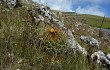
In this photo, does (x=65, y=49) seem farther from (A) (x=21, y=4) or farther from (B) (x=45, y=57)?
(A) (x=21, y=4)

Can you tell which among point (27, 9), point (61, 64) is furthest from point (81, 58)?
point (27, 9)

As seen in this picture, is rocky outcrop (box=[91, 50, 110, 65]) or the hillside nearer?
the hillside

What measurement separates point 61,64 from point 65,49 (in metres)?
1.13

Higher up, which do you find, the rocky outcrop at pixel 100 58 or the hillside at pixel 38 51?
→ the hillside at pixel 38 51

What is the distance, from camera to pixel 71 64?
21.1ft

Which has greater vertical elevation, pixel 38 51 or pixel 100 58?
pixel 38 51

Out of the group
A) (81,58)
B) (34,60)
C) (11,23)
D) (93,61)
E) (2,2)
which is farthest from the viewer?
(2,2)

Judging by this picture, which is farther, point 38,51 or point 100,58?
point 100,58

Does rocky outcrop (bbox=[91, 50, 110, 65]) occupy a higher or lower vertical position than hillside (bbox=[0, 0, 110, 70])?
lower

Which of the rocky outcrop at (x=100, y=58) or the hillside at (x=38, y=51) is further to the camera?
the rocky outcrop at (x=100, y=58)

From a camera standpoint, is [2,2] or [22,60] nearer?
[22,60]

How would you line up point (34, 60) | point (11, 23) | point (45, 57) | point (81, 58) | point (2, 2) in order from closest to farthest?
point (34, 60), point (45, 57), point (81, 58), point (11, 23), point (2, 2)

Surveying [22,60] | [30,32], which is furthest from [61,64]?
[30,32]

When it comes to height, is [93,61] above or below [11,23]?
below
